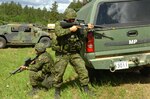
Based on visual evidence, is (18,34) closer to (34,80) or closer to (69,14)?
(34,80)

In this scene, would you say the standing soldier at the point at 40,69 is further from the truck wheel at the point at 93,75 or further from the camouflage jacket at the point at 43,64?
the truck wheel at the point at 93,75

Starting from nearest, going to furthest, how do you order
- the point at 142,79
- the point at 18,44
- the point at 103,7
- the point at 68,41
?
the point at 68,41
the point at 103,7
the point at 142,79
the point at 18,44

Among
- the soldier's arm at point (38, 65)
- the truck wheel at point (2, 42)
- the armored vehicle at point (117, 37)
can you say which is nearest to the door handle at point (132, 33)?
the armored vehicle at point (117, 37)

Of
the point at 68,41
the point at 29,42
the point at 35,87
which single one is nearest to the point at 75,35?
the point at 68,41

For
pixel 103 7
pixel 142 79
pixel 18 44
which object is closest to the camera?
pixel 103 7

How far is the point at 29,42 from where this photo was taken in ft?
64.0

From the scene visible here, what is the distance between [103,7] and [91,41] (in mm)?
727

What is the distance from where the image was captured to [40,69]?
6691 mm

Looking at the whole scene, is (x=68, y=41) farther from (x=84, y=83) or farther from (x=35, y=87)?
(x=35, y=87)

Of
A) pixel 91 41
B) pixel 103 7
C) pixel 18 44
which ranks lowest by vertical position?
pixel 18 44

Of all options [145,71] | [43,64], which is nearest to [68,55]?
[43,64]

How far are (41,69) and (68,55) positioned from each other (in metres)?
0.76

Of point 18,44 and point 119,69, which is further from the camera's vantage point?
point 18,44

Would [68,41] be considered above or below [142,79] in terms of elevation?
above
